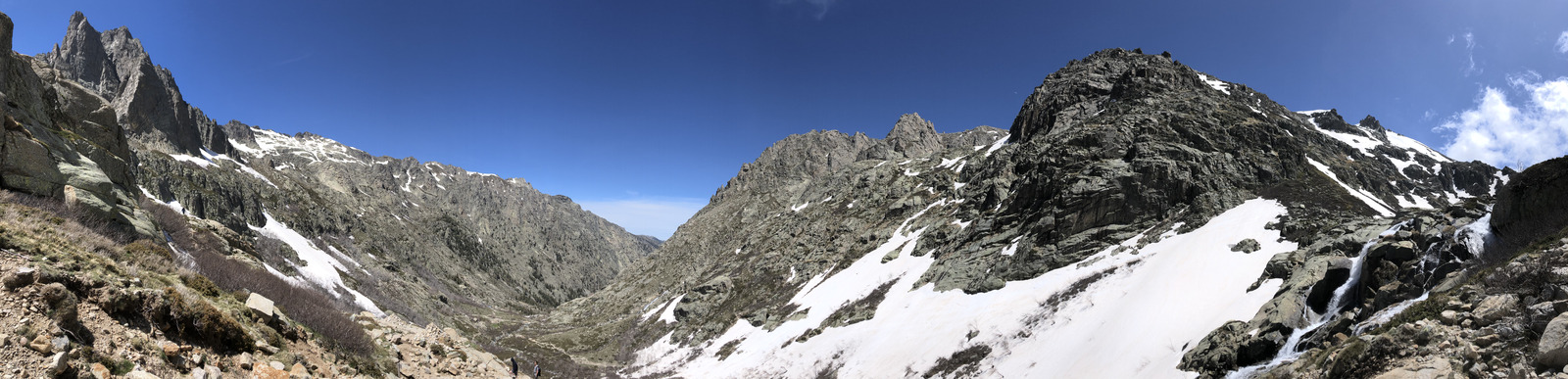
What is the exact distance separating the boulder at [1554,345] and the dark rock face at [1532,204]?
731cm

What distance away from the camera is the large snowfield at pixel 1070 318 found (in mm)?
23078

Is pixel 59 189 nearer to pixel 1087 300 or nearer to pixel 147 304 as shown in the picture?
pixel 147 304

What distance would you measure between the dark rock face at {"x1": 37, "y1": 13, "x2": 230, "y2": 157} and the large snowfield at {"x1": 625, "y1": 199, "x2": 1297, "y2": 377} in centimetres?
17252

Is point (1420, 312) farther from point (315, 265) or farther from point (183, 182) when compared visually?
point (183, 182)

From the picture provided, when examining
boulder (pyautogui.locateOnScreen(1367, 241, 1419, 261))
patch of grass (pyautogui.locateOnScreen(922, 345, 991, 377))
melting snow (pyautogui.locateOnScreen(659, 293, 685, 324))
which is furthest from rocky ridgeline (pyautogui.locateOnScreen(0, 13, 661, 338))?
boulder (pyautogui.locateOnScreen(1367, 241, 1419, 261))

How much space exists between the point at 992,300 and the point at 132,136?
183m

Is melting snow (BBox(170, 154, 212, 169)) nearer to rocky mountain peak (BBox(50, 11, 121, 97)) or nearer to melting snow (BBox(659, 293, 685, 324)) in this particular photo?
rocky mountain peak (BBox(50, 11, 121, 97))

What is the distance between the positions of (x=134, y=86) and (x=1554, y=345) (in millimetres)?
225840

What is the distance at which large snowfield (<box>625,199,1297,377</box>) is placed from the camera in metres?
23.1

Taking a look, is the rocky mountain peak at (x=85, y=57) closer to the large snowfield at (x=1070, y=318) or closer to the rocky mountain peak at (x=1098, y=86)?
the large snowfield at (x=1070, y=318)

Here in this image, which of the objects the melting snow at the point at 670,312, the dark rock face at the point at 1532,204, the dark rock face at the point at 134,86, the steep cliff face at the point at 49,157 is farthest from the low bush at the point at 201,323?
the dark rock face at the point at 134,86

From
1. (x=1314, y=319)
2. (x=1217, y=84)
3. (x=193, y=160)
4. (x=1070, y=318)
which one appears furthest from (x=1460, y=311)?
(x=193, y=160)

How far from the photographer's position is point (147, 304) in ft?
26.4

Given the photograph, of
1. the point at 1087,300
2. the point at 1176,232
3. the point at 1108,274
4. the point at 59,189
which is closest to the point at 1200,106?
the point at 1176,232
